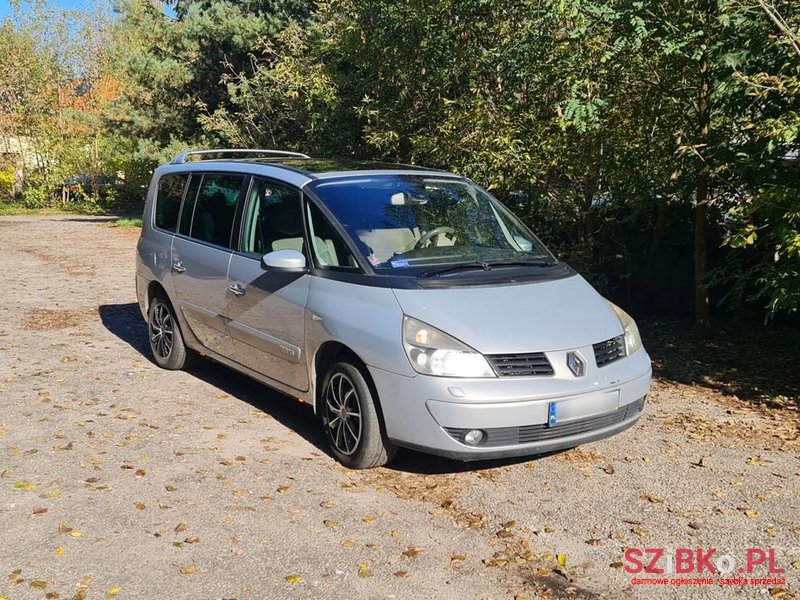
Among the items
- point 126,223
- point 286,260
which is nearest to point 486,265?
point 286,260

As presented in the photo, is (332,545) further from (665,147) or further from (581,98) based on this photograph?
(665,147)

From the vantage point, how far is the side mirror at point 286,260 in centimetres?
514

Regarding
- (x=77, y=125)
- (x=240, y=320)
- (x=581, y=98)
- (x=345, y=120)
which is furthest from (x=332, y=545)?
(x=77, y=125)

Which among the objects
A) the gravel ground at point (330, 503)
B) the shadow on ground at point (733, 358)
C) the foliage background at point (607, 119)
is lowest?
the gravel ground at point (330, 503)

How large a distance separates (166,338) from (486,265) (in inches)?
133

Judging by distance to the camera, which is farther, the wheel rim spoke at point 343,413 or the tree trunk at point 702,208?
the tree trunk at point 702,208

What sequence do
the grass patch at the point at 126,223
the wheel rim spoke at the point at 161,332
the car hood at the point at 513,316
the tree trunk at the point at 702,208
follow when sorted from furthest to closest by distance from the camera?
the grass patch at the point at 126,223 → the tree trunk at the point at 702,208 → the wheel rim spoke at the point at 161,332 → the car hood at the point at 513,316

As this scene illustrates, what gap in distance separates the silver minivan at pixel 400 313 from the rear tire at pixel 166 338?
1.24 feet

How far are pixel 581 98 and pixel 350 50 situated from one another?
4692 millimetres

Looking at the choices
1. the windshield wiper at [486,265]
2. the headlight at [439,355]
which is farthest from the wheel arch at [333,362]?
the windshield wiper at [486,265]

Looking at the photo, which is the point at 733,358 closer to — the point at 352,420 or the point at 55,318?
the point at 352,420

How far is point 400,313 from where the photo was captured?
4574 mm

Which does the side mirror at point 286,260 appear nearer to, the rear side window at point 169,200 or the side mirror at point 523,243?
the side mirror at point 523,243

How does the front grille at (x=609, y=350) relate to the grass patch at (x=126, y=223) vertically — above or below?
above
